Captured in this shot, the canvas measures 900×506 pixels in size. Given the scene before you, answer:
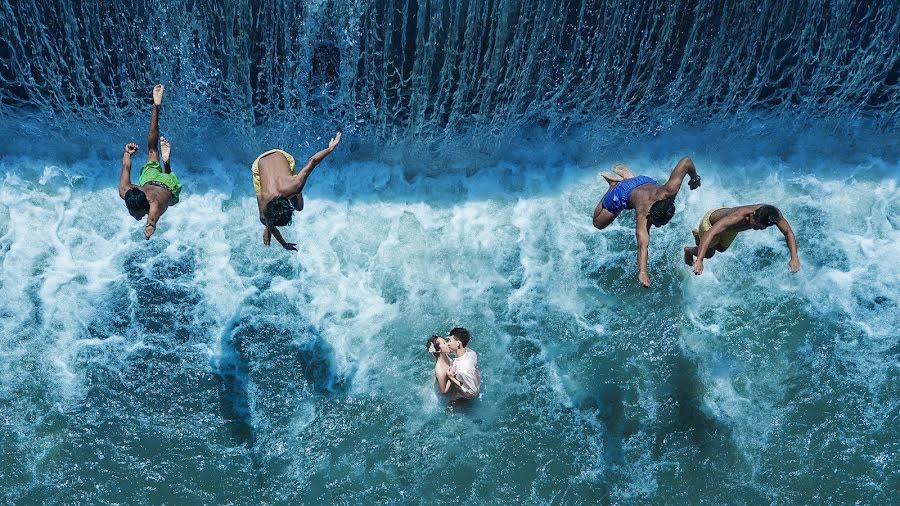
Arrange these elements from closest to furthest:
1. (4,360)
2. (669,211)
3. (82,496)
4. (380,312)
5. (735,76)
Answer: (669,211) < (82,496) < (4,360) < (380,312) < (735,76)

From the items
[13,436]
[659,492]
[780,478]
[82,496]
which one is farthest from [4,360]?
[780,478]

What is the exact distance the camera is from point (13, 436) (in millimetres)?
8969

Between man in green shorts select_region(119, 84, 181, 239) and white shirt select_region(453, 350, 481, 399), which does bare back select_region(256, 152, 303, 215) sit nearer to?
man in green shorts select_region(119, 84, 181, 239)

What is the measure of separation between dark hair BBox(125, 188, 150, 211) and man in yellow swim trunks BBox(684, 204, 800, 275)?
195 inches

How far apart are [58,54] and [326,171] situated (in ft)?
11.1

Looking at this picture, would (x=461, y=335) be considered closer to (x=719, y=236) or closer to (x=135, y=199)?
(x=719, y=236)

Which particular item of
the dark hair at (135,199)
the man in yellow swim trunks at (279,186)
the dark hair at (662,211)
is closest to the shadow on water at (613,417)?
the dark hair at (662,211)

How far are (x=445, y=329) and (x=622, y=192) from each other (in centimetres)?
253

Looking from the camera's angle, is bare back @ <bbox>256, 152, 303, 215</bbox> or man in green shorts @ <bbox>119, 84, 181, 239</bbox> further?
bare back @ <bbox>256, 152, 303, 215</bbox>

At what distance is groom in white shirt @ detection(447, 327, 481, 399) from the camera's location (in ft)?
28.8

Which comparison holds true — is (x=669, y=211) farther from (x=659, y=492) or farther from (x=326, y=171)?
(x=326, y=171)

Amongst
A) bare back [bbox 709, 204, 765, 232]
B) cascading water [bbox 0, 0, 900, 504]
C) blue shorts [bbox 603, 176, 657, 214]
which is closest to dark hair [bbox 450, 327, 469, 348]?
cascading water [bbox 0, 0, 900, 504]

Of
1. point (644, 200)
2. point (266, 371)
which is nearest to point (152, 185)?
point (266, 371)

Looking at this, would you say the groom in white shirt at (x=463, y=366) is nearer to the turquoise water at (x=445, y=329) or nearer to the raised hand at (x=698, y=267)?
the turquoise water at (x=445, y=329)
